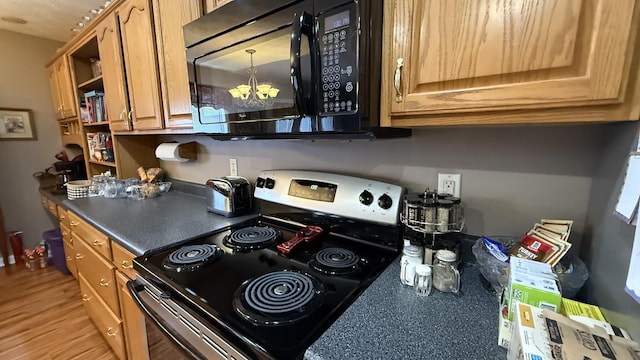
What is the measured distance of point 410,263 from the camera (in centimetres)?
73

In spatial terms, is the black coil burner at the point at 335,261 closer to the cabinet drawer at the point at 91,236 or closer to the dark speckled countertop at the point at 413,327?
the dark speckled countertop at the point at 413,327

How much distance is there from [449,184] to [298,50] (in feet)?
2.12

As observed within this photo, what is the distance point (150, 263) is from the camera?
90cm

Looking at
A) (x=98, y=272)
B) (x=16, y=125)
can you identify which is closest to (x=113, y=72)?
(x=98, y=272)

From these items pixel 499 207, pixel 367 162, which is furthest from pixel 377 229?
pixel 499 207

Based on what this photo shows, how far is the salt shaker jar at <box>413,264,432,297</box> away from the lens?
0.68 m

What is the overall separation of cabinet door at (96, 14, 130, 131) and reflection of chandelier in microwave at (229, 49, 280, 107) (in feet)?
3.98

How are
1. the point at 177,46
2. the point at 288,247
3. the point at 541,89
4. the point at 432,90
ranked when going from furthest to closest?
the point at 177,46 < the point at 288,247 < the point at 432,90 < the point at 541,89

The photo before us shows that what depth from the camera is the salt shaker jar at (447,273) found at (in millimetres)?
698

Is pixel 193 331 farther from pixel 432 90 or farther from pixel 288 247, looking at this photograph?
pixel 432 90

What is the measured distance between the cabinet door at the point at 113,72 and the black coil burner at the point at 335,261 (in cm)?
163

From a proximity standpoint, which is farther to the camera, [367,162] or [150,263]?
[367,162]

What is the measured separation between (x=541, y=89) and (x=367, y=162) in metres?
0.62

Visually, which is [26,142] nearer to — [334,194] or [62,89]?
[62,89]
